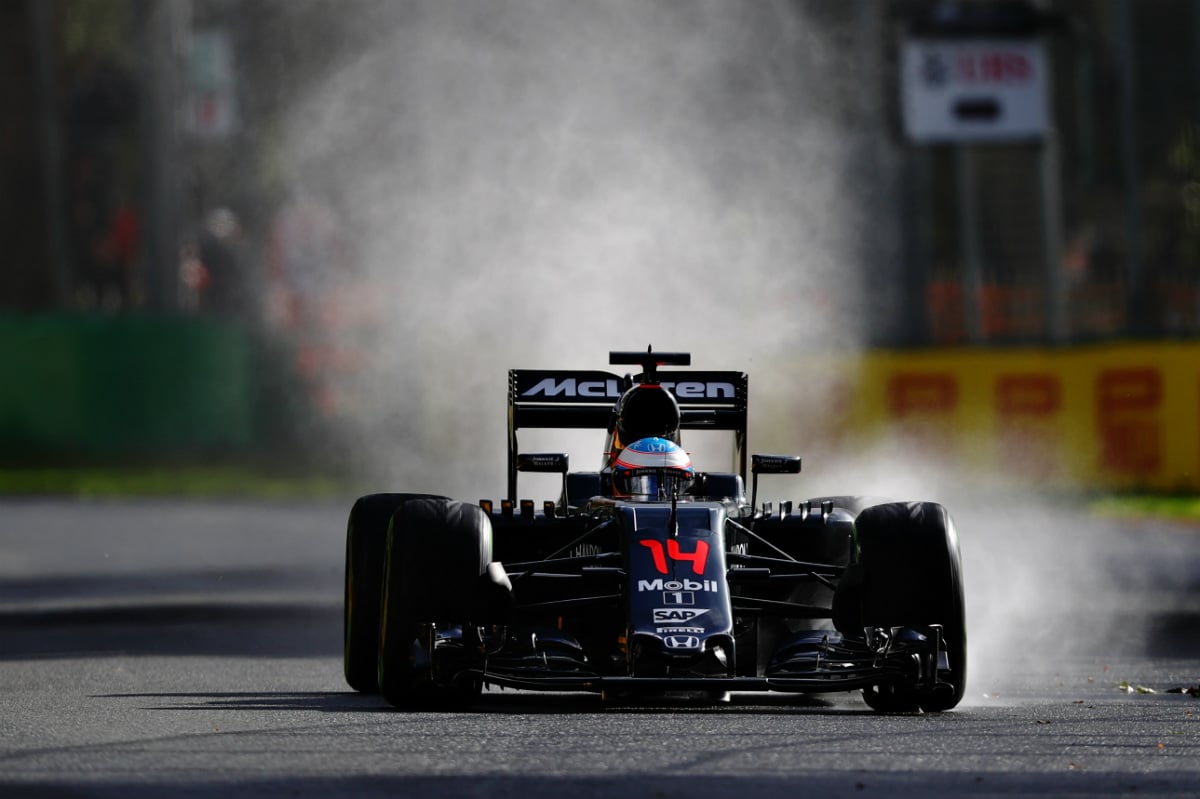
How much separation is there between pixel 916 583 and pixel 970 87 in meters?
18.4

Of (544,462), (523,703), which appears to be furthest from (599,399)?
(523,703)

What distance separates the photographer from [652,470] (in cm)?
1093

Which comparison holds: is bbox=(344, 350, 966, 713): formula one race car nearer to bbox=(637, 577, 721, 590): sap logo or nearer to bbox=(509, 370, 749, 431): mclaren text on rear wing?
bbox=(637, 577, 721, 590): sap logo

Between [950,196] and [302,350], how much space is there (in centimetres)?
1697

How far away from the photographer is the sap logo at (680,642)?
368 inches

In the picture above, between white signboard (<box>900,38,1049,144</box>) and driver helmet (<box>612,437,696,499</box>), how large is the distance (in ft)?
54.4

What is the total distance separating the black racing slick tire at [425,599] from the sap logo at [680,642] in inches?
28.4

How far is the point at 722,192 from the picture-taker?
107 ft

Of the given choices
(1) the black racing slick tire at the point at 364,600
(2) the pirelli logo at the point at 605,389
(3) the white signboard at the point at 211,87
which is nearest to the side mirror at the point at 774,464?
(2) the pirelli logo at the point at 605,389

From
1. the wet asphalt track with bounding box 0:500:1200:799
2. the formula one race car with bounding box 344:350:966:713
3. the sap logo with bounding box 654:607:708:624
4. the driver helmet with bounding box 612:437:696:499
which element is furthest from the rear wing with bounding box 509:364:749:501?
the sap logo with bounding box 654:607:708:624

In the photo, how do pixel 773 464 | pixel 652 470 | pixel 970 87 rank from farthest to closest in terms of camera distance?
pixel 970 87, pixel 773 464, pixel 652 470

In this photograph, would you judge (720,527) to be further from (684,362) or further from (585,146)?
(585,146)

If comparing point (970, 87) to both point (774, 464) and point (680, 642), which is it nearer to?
point (774, 464)

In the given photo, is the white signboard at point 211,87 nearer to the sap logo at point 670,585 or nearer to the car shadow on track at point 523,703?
the car shadow on track at point 523,703
